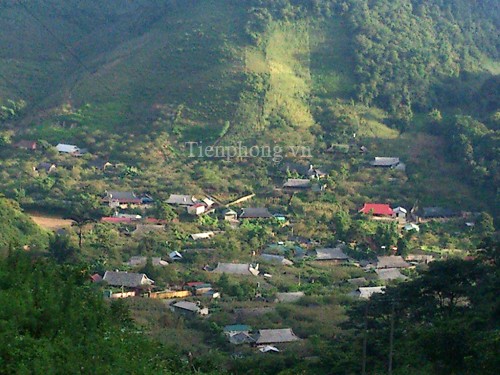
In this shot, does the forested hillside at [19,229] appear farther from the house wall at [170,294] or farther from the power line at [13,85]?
the power line at [13,85]

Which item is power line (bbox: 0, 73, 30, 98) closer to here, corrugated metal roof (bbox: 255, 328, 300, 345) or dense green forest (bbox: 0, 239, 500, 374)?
corrugated metal roof (bbox: 255, 328, 300, 345)

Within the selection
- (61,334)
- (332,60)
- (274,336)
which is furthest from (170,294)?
(332,60)

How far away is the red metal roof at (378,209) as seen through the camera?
117 ft

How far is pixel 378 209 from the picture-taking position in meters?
35.8

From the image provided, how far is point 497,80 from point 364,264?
18.7 m

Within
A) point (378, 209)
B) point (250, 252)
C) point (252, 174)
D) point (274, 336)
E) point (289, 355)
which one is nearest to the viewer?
point (289, 355)

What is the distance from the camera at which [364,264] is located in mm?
30844

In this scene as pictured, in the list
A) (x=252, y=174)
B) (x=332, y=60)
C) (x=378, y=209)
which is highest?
(x=332, y=60)

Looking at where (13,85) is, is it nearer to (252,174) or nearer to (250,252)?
(252,174)

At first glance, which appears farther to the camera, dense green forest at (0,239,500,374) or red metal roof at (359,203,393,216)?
red metal roof at (359,203,393,216)

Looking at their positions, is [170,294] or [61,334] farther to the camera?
[170,294]

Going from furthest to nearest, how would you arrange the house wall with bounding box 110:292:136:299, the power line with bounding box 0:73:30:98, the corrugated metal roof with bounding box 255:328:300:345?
the power line with bounding box 0:73:30:98, the house wall with bounding box 110:292:136:299, the corrugated metal roof with bounding box 255:328:300:345

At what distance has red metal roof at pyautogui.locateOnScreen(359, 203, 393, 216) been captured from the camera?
117 feet

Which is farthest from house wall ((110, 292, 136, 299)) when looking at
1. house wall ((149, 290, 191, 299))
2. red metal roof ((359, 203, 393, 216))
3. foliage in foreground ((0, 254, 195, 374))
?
red metal roof ((359, 203, 393, 216))
